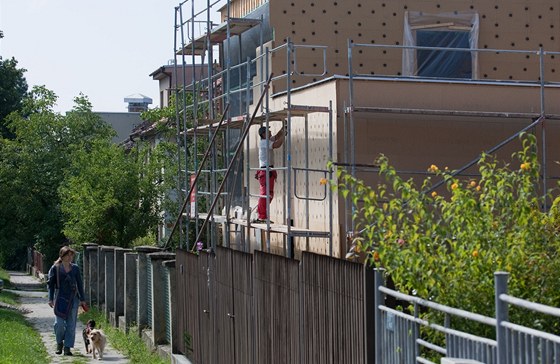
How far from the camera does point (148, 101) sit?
87.6 meters

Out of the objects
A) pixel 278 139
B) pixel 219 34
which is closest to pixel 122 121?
pixel 219 34

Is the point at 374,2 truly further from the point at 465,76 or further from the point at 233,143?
the point at 233,143

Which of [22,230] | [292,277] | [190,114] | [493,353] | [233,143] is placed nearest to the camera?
[493,353]

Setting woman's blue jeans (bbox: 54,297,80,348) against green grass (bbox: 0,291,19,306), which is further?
green grass (bbox: 0,291,19,306)

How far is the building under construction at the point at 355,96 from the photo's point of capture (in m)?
16.5

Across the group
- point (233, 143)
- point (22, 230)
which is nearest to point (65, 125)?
point (22, 230)

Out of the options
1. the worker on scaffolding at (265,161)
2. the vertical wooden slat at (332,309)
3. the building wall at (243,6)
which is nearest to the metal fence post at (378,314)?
the vertical wooden slat at (332,309)

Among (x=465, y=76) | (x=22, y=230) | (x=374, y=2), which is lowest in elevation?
(x=22, y=230)

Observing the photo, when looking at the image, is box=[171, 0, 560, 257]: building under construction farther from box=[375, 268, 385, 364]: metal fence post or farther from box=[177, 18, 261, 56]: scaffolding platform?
box=[375, 268, 385, 364]: metal fence post

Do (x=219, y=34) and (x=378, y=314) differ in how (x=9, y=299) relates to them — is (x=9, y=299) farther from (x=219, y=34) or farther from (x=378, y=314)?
(x=378, y=314)

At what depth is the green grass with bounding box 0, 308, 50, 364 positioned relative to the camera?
16.1 m

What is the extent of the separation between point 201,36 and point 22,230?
26.8 meters

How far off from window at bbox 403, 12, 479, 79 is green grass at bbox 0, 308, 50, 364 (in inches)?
316

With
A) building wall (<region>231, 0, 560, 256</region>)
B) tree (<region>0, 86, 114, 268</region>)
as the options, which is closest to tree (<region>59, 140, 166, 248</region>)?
tree (<region>0, 86, 114, 268</region>)
